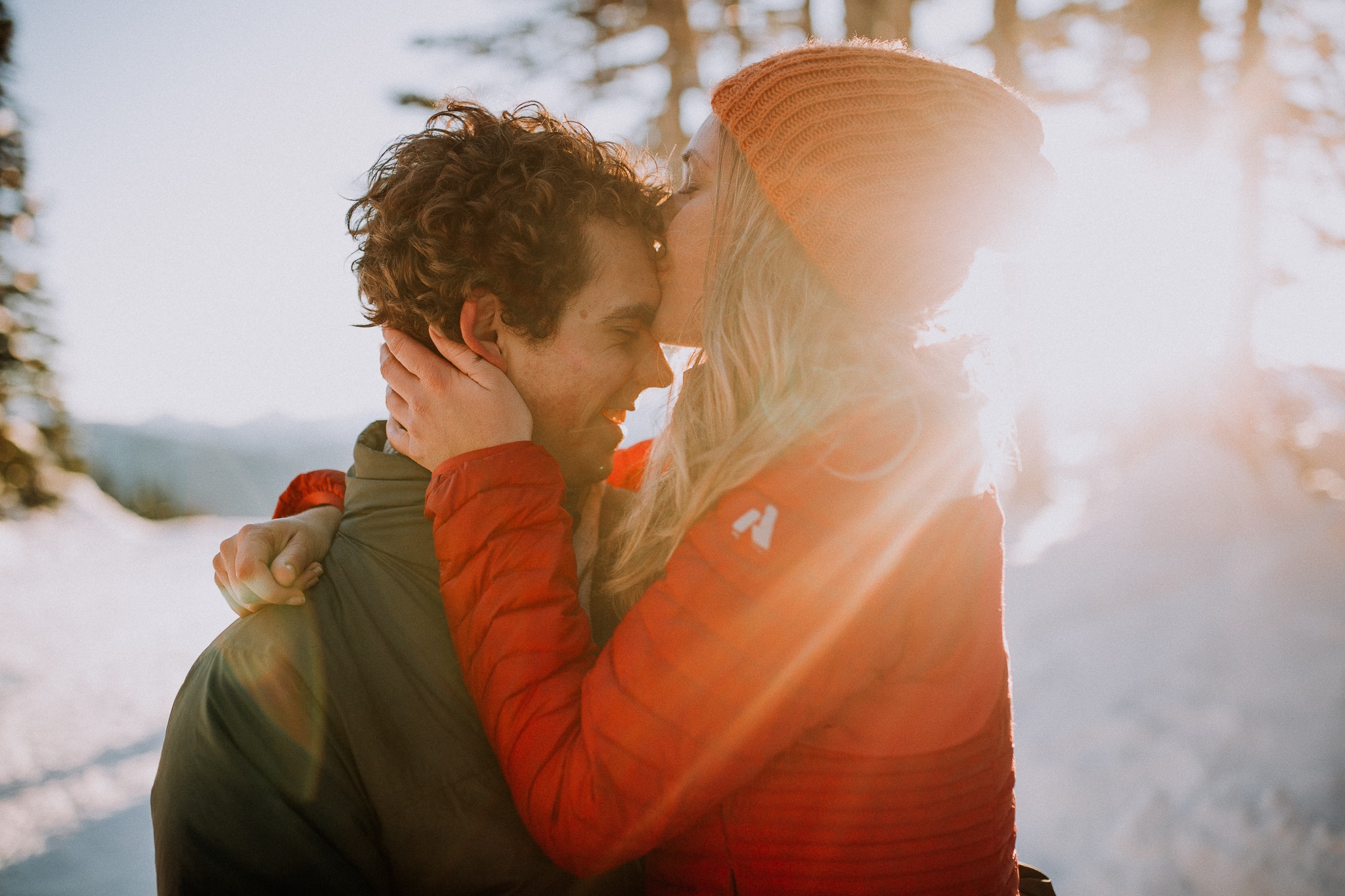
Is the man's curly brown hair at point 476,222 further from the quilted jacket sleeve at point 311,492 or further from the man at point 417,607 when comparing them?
the quilted jacket sleeve at point 311,492

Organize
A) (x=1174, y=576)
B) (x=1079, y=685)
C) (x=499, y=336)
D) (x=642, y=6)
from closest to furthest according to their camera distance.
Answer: (x=499, y=336), (x=1079, y=685), (x=1174, y=576), (x=642, y=6)

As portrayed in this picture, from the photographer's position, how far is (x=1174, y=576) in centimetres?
603

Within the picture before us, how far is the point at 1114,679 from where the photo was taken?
186 inches

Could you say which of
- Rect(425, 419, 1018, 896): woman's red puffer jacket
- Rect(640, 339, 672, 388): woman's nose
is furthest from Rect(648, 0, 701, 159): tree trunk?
Rect(425, 419, 1018, 896): woman's red puffer jacket

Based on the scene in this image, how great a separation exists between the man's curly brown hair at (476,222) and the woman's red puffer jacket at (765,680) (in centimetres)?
50

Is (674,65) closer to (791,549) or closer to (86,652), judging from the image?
(86,652)

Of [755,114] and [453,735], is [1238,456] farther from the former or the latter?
[453,735]

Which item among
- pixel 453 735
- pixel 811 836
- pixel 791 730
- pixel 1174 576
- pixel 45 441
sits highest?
pixel 791 730

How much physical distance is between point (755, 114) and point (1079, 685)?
471 centimetres

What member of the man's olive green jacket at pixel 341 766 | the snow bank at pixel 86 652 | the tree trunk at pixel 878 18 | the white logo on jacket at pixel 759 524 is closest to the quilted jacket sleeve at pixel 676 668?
the white logo on jacket at pixel 759 524

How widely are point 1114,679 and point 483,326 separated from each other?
4916mm

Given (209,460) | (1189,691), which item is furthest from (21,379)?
(1189,691)

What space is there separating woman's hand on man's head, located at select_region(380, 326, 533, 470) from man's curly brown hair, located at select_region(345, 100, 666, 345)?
0.36 ft

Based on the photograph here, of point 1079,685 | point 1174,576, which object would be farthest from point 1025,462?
point 1079,685
